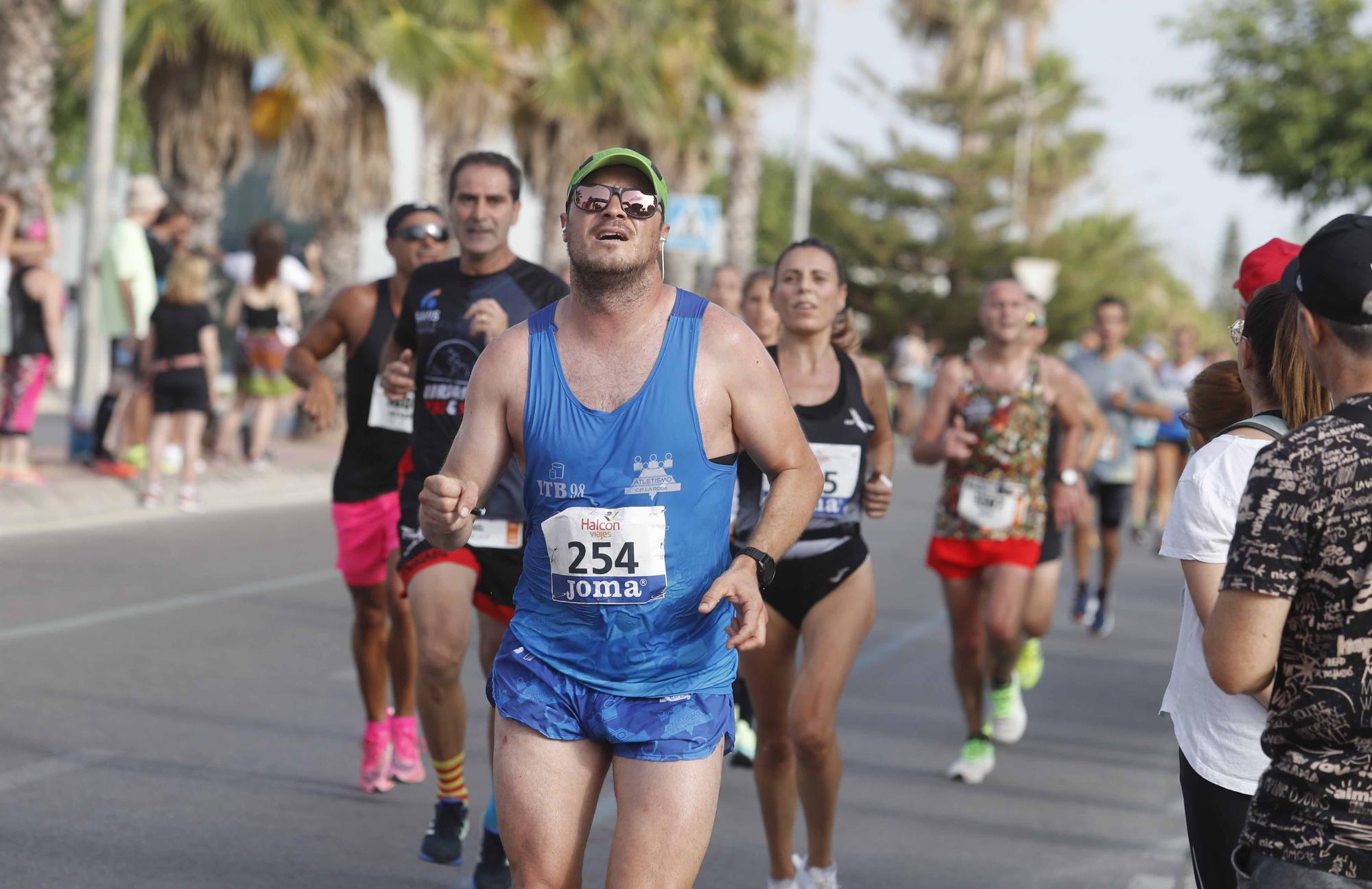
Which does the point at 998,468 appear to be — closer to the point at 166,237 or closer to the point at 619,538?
the point at 619,538

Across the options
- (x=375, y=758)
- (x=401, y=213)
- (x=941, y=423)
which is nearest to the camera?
(x=375, y=758)

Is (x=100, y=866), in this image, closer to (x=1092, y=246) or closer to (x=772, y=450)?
(x=772, y=450)

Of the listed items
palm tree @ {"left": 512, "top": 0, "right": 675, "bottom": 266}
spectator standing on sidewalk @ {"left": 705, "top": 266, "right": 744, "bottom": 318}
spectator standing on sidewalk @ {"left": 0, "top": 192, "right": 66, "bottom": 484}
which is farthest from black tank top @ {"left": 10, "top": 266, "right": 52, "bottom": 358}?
palm tree @ {"left": 512, "top": 0, "right": 675, "bottom": 266}

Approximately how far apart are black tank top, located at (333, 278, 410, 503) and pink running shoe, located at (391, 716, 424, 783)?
870 millimetres

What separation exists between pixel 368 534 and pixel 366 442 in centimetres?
34

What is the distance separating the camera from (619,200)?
3.62m

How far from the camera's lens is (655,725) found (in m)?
3.56

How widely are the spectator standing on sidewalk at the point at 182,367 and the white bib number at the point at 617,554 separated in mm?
10368

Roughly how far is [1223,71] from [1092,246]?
28749 millimetres

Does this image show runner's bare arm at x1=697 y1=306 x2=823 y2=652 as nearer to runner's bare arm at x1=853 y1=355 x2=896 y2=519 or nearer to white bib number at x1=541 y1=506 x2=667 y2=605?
white bib number at x1=541 y1=506 x2=667 y2=605

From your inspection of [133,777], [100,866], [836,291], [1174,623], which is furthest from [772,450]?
[1174,623]

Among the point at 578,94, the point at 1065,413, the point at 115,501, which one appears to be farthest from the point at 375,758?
the point at 578,94

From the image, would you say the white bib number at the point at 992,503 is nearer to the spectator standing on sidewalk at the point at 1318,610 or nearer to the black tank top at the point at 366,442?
the black tank top at the point at 366,442

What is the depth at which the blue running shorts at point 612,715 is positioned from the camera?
3559 mm
